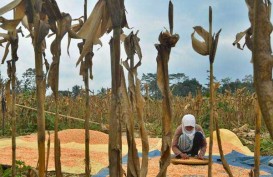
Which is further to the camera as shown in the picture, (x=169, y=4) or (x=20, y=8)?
(x=20, y=8)

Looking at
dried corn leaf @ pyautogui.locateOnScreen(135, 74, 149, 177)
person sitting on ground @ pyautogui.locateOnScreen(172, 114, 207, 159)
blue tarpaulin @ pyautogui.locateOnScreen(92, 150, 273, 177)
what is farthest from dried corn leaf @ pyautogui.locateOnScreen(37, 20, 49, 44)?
person sitting on ground @ pyautogui.locateOnScreen(172, 114, 207, 159)

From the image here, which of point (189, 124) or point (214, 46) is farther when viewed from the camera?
point (189, 124)

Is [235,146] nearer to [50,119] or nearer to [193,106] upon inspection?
[193,106]

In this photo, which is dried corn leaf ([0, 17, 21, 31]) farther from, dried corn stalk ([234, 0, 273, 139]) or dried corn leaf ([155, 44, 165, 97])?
dried corn stalk ([234, 0, 273, 139])

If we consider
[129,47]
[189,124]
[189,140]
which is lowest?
[189,140]

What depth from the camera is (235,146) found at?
273 inches

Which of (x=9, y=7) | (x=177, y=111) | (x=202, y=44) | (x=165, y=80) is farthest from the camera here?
(x=177, y=111)

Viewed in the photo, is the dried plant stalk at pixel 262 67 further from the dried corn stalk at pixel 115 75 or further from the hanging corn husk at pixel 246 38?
the hanging corn husk at pixel 246 38

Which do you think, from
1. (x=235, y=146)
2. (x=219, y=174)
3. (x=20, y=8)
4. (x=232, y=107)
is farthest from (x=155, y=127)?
(x=20, y=8)

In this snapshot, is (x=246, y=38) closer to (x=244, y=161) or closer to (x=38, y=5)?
(x=38, y=5)

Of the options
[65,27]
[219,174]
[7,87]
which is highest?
[65,27]

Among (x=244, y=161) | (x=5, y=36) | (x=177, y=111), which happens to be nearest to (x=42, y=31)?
(x=5, y=36)

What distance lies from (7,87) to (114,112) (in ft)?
3.59

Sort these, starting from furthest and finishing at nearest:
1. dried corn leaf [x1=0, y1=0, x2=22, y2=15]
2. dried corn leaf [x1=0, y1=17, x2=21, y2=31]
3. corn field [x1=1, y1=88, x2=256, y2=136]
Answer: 1. corn field [x1=1, y1=88, x2=256, y2=136]
2. dried corn leaf [x1=0, y1=17, x2=21, y2=31]
3. dried corn leaf [x1=0, y1=0, x2=22, y2=15]
